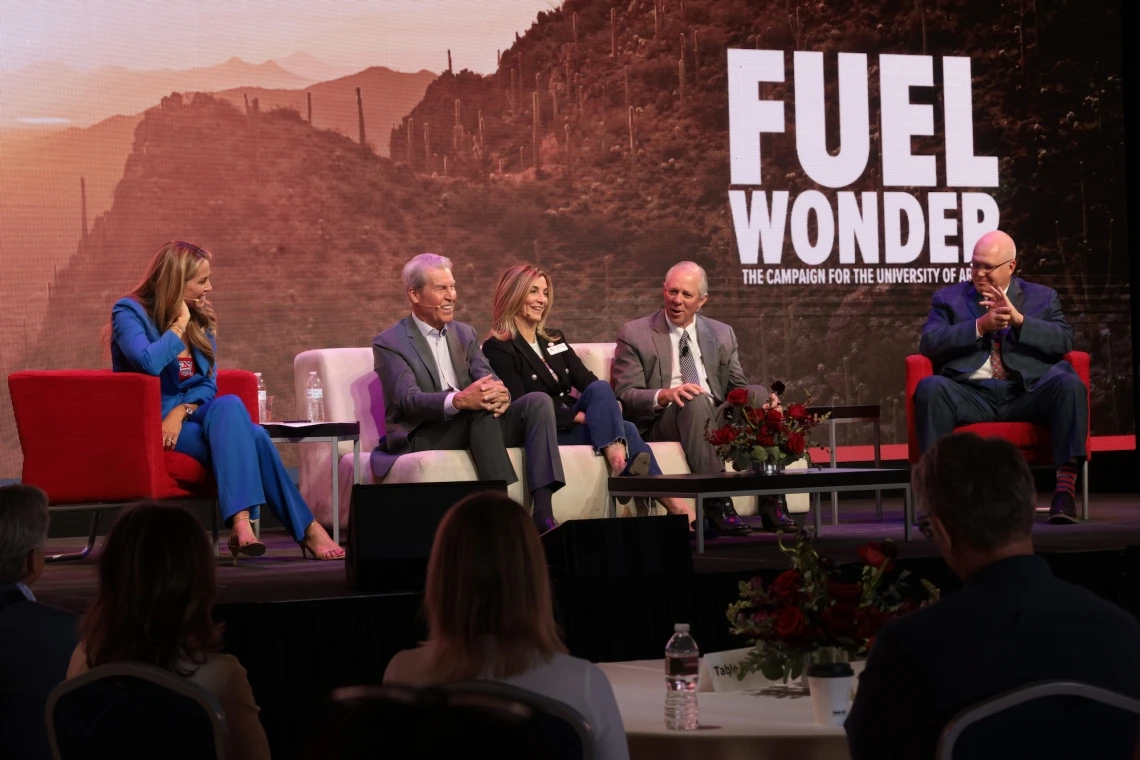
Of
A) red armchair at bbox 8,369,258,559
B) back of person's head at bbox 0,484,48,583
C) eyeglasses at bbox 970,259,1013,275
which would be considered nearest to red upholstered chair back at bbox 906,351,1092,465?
eyeglasses at bbox 970,259,1013,275

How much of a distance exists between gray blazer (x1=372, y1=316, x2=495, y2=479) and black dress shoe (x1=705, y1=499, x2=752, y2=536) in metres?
1.01

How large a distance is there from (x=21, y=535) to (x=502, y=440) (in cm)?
301

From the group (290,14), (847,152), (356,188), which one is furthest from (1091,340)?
(290,14)

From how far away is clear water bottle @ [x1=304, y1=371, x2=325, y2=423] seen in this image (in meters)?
5.77

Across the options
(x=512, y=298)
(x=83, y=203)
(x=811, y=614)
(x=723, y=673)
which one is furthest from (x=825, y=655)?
(x=83, y=203)

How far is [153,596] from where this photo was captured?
1.90 metres

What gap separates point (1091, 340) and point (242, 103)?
485 cm

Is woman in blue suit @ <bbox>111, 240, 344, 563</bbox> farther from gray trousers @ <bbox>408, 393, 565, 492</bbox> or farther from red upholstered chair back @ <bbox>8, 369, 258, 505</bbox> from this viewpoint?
gray trousers @ <bbox>408, 393, 565, 492</bbox>

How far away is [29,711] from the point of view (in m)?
2.21

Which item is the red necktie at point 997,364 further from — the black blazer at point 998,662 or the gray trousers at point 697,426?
the black blazer at point 998,662

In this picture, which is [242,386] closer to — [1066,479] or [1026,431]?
[1026,431]

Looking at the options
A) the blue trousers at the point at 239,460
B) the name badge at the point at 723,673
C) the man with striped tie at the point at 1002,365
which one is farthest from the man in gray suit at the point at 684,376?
the name badge at the point at 723,673

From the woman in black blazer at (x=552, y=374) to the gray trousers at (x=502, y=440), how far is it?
0.72 ft

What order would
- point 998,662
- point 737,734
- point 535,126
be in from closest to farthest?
point 998,662
point 737,734
point 535,126
